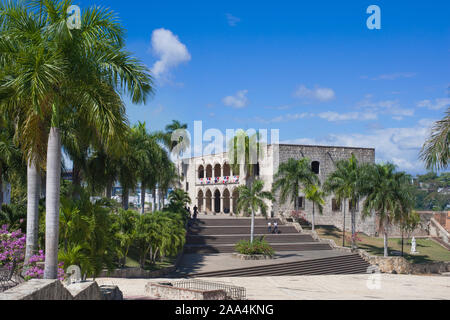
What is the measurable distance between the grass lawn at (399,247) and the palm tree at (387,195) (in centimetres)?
510

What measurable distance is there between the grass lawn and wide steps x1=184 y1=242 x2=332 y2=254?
3.97 meters

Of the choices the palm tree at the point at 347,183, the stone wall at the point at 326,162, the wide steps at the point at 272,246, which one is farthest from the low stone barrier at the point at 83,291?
the stone wall at the point at 326,162

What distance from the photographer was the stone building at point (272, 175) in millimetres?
44250

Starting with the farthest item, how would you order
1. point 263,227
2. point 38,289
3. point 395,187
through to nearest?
1. point 263,227
2. point 395,187
3. point 38,289

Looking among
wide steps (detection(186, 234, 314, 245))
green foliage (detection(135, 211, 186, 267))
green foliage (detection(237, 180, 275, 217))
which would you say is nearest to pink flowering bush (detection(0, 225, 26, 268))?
green foliage (detection(135, 211, 186, 267))

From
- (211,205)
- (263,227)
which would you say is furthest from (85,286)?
A: (211,205)

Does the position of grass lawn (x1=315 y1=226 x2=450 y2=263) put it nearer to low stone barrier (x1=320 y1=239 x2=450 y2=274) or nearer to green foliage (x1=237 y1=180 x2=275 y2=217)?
low stone barrier (x1=320 y1=239 x2=450 y2=274)

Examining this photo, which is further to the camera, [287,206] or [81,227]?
[287,206]

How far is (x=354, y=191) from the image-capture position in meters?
33.9

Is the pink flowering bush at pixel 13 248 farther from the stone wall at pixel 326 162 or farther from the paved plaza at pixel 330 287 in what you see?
the stone wall at pixel 326 162

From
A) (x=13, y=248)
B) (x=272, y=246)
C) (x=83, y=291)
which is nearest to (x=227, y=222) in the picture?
(x=272, y=246)

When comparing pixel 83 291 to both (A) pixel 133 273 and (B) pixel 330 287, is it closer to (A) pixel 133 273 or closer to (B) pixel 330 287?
(A) pixel 133 273
